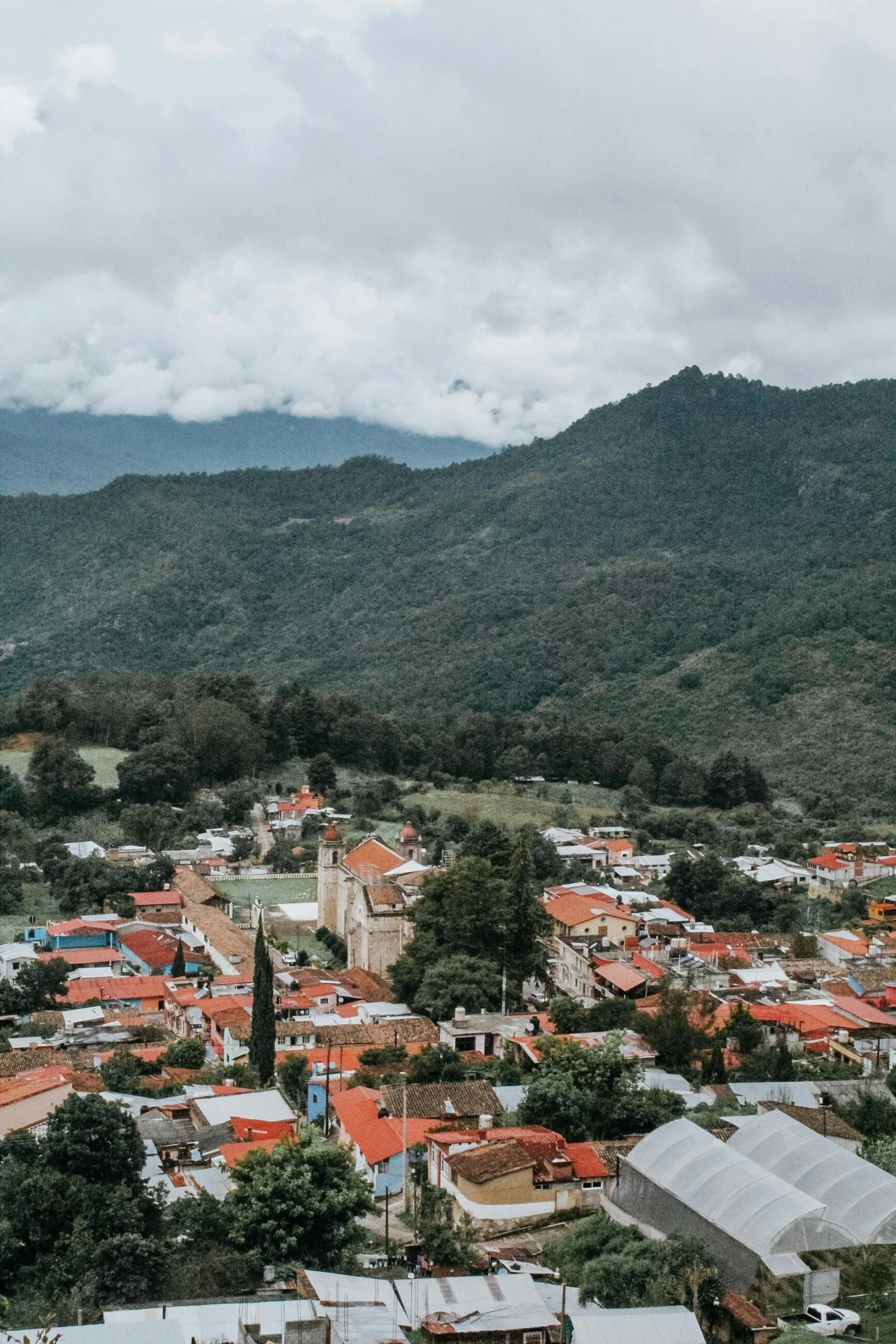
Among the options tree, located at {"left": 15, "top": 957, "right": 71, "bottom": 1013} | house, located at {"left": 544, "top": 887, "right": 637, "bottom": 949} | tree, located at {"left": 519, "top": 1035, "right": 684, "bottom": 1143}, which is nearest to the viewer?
tree, located at {"left": 519, "top": 1035, "right": 684, "bottom": 1143}

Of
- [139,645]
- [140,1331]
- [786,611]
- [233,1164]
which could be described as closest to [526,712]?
[786,611]

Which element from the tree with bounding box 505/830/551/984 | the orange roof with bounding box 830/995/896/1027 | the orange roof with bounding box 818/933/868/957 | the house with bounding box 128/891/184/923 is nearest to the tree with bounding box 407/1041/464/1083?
the tree with bounding box 505/830/551/984

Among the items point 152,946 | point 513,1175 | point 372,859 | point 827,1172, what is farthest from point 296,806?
point 827,1172

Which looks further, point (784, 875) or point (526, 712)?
point (526, 712)

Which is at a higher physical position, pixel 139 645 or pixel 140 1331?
pixel 139 645

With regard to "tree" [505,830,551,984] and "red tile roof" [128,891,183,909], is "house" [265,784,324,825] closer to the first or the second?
"red tile roof" [128,891,183,909]

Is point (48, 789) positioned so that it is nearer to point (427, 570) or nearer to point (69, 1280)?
point (69, 1280)
